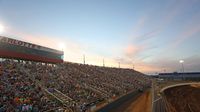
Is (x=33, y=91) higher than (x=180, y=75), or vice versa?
(x=33, y=91)

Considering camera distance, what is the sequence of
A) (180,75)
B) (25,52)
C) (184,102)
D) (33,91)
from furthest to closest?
(180,75) → (184,102) → (25,52) → (33,91)

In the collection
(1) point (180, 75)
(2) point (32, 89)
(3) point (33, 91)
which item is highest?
(2) point (32, 89)

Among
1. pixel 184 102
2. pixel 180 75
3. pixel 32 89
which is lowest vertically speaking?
pixel 184 102

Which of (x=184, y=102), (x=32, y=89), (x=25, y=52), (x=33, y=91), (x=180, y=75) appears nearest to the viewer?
(x=33, y=91)

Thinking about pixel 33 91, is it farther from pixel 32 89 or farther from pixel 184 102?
pixel 184 102

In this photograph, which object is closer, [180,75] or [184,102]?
[184,102]

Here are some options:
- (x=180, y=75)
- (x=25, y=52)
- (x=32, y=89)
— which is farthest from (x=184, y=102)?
(x=180, y=75)

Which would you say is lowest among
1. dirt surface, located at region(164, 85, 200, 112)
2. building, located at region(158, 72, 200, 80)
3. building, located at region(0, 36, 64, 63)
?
dirt surface, located at region(164, 85, 200, 112)

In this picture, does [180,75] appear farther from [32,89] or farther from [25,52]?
[32,89]

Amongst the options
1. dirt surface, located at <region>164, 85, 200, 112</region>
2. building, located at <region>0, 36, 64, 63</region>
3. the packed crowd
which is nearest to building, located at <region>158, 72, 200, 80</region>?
dirt surface, located at <region>164, 85, 200, 112</region>

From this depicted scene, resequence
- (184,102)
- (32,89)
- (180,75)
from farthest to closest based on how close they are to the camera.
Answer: (180,75) < (184,102) < (32,89)

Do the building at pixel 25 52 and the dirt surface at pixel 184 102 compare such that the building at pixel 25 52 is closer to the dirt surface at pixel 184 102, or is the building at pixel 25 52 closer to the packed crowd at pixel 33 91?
the packed crowd at pixel 33 91

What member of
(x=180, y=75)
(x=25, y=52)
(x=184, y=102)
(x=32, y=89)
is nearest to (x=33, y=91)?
(x=32, y=89)

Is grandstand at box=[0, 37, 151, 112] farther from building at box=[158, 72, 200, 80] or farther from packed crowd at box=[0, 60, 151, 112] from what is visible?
building at box=[158, 72, 200, 80]
